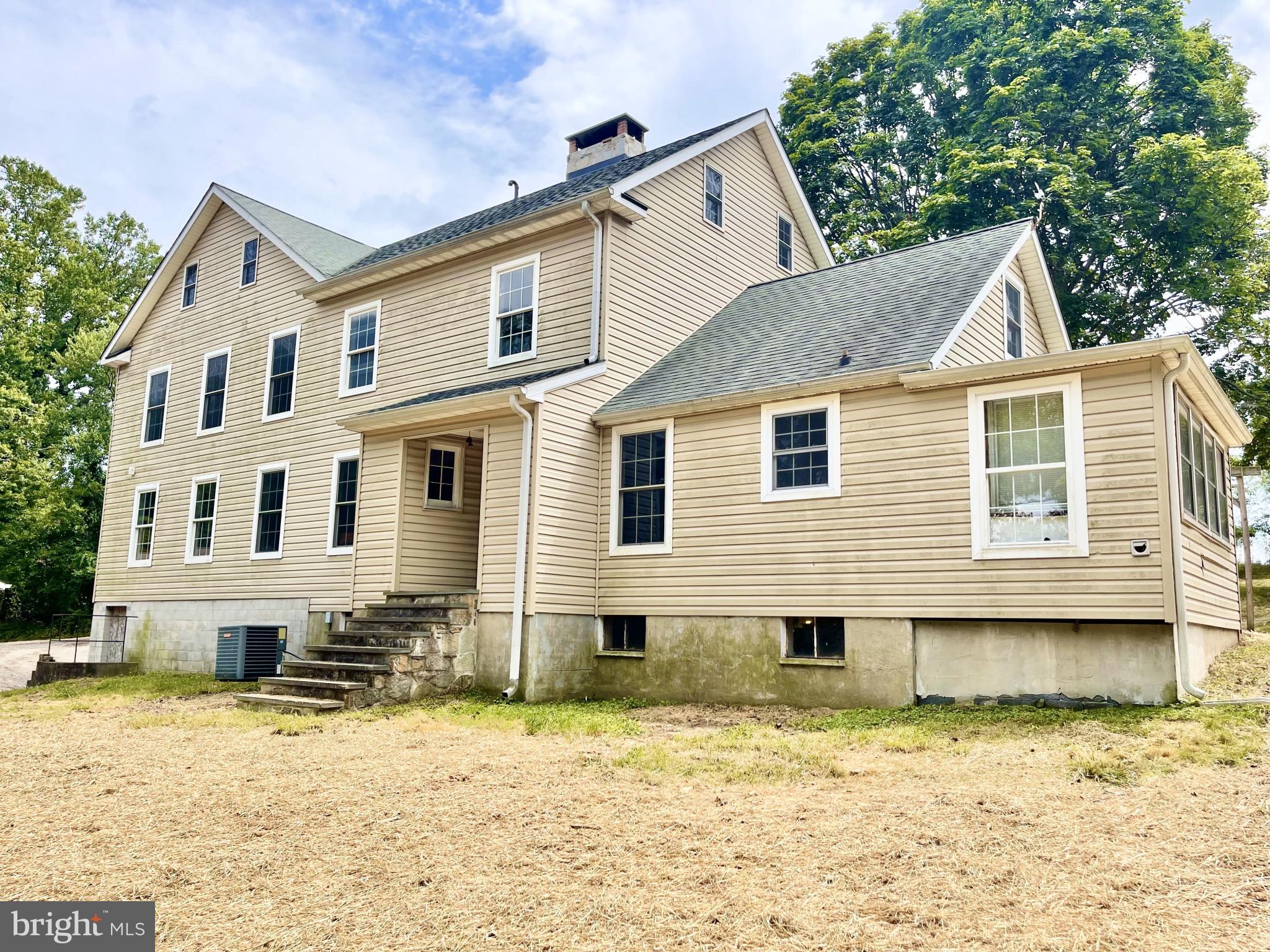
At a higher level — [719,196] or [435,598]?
[719,196]

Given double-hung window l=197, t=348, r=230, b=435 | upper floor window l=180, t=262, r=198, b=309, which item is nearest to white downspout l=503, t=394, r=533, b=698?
double-hung window l=197, t=348, r=230, b=435

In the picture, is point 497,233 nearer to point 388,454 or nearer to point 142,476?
point 388,454

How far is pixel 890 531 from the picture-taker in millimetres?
10711

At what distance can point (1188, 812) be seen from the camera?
5770mm

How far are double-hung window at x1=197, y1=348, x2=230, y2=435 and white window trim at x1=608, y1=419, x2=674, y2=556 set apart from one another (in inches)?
377

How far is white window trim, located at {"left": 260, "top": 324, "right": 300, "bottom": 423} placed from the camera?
17312 millimetres

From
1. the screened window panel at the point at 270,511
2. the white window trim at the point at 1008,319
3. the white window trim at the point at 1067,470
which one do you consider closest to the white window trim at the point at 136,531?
the screened window panel at the point at 270,511

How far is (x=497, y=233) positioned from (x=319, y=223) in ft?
28.7

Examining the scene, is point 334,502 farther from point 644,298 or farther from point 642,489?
point 644,298

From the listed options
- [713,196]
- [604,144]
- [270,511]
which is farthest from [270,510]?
[713,196]

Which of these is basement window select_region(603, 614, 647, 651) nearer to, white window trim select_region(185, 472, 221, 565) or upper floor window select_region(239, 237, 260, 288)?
white window trim select_region(185, 472, 221, 565)

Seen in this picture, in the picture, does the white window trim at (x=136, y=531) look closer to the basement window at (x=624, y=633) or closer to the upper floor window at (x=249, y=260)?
the upper floor window at (x=249, y=260)

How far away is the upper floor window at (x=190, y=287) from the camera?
20.1 meters

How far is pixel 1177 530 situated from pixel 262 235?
54.4 ft
